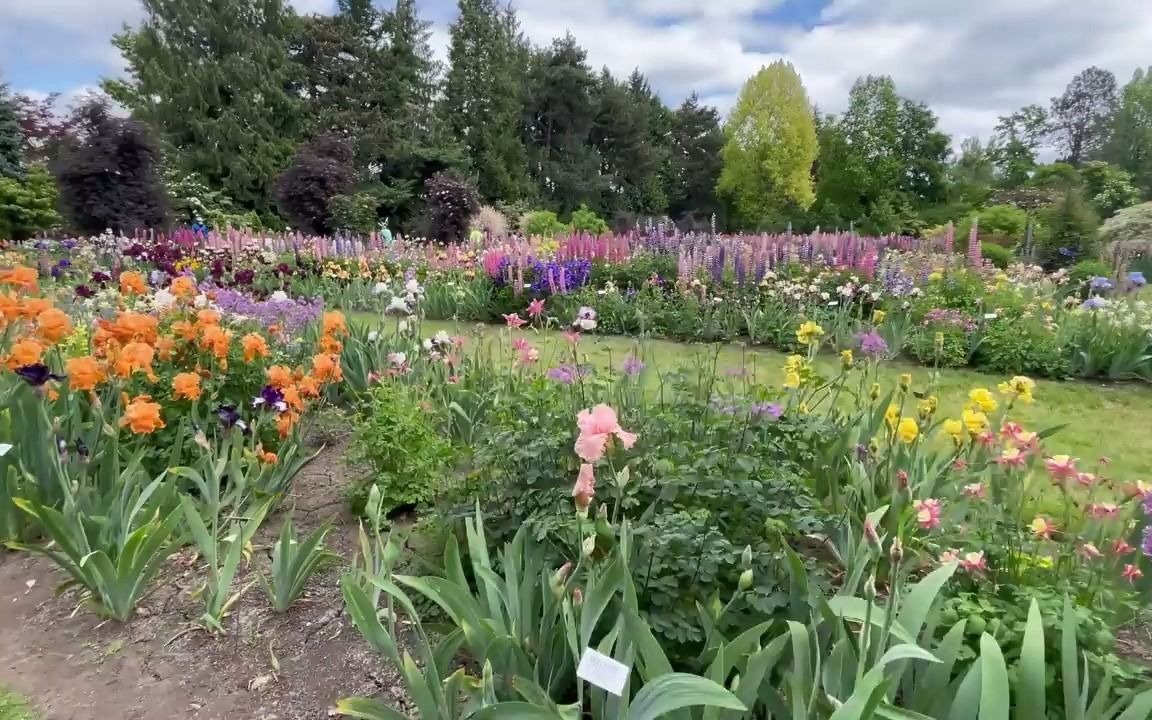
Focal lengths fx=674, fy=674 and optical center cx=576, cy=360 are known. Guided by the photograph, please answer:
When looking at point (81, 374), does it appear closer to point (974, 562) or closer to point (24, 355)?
point (24, 355)

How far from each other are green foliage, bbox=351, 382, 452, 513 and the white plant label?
1483 mm

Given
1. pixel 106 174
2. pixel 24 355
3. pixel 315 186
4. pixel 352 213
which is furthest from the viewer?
pixel 352 213

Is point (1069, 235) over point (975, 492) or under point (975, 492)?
over

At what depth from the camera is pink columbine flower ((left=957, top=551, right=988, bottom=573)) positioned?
165 cm

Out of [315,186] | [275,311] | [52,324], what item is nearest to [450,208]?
[315,186]

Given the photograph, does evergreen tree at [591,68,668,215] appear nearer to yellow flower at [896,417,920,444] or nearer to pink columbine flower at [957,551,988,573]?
yellow flower at [896,417,920,444]

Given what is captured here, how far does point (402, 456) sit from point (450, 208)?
1139cm

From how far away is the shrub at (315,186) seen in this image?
14.1 meters

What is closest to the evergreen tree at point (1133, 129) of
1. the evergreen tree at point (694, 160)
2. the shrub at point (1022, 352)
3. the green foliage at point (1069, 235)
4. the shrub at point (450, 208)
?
the evergreen tree at point (694, 160)

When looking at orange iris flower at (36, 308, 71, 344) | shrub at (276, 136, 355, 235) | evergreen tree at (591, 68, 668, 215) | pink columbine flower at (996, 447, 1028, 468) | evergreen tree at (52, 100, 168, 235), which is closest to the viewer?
pink columbine flower at (996, 447, 1028, 468)

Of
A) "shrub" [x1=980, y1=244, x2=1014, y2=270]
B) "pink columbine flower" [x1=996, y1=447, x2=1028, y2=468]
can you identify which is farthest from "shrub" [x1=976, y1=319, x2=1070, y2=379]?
"shrub" [x1=980, y1=244, x2=1014, y2=270]

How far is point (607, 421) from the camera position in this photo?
4.60 ft

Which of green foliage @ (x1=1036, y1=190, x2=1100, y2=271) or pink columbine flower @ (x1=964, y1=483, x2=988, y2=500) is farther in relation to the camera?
green foliage @ (x1=1036, y1=190, x2=1100, y2=271)

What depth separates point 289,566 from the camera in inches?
82.7
